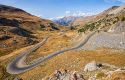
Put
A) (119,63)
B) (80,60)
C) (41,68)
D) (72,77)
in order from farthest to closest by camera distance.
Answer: (41,68) → (80,60) → (119,63) → (72,77)

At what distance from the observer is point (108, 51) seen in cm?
11206

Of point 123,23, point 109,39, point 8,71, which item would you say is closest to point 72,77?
point 8,71

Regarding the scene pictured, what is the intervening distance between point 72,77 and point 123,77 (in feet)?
42.7

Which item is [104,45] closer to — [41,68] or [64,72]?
[41,68]

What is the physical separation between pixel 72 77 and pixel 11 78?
235ft

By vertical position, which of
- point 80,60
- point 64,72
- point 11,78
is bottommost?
point 11,78

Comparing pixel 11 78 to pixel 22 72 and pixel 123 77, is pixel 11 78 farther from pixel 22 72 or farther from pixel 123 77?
pixel 123 77

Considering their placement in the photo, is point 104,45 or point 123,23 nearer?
point 104,45

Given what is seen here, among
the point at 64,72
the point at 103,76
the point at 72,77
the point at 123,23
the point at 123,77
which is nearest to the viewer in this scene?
the point at 123,77

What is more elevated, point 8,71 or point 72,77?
point 72,77

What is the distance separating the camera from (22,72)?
112812 mm

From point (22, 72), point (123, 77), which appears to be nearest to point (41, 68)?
point (22, 72)

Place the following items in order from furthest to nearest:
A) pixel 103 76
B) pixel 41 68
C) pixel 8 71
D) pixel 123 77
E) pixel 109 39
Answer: pixel 109 39
pixel 8 71
pixel 41 68
pixel 103 76
pixel 123 77

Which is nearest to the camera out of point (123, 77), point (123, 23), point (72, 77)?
point (123, 77)
